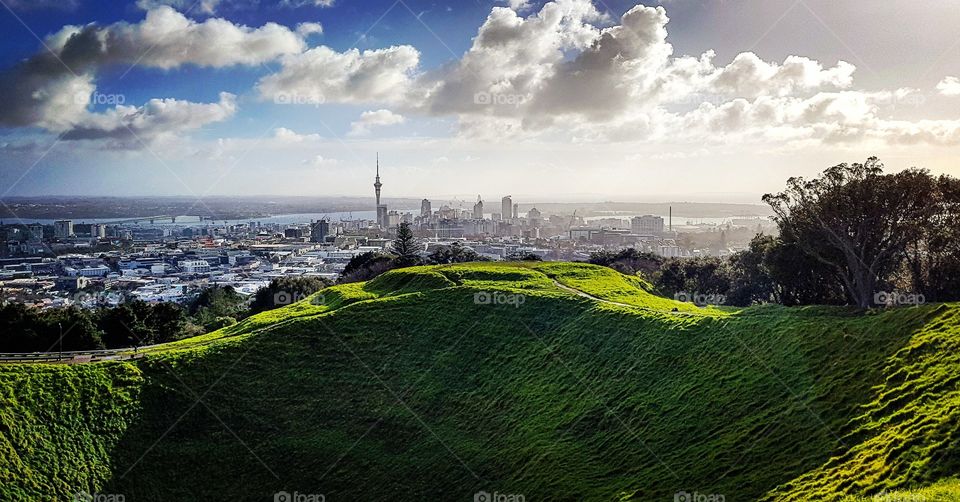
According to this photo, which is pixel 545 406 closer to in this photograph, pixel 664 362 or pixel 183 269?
pixel 664 362

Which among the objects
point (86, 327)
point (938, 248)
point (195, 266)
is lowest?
point (195, 266)

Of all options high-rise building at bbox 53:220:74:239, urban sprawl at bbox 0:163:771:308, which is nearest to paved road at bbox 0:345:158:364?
urban sprawl at bbox 0:163:771:308

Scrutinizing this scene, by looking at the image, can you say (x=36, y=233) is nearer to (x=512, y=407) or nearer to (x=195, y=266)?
(x=195, y=266)

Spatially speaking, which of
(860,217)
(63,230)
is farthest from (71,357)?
(63,230)

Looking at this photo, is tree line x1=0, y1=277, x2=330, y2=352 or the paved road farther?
tree line x1=0, y1=277, x2=330, y2=352

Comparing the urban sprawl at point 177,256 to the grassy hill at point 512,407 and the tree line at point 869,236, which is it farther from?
the tree line at point 869,236

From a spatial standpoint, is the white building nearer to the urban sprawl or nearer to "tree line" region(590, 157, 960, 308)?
the urban sprawl
